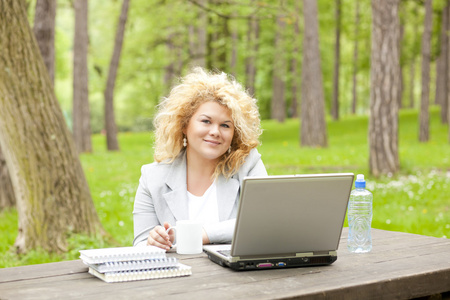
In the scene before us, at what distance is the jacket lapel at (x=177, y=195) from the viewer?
3355 mm

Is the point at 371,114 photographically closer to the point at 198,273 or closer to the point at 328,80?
the point at 198,273

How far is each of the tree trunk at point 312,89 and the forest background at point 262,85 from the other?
586 millimetres

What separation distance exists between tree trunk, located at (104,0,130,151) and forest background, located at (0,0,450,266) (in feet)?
2.31

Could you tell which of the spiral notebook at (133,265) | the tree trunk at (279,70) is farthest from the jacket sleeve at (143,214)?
the tree trunk at (279,70)

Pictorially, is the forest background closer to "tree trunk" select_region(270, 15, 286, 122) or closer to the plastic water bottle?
"tree trunk" select_region(270, 15, 286, 122)

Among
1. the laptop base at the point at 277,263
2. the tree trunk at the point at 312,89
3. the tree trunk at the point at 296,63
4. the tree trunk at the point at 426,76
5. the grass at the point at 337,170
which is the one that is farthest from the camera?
the tree trunk at the point at 296,63

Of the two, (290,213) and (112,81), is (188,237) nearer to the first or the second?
(290,213)

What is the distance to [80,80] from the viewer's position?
63.0 ft

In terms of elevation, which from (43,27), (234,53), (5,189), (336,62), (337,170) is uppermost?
(234,53)

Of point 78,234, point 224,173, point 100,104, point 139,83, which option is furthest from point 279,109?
point 224,173

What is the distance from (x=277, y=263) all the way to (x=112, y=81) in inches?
697

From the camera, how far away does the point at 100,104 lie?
45.2 metres

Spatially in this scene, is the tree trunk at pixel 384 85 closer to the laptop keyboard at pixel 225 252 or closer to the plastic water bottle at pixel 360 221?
the plastic water bottle at pixel 360 221

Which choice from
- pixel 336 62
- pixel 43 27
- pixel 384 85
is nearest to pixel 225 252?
pixel 43 27
